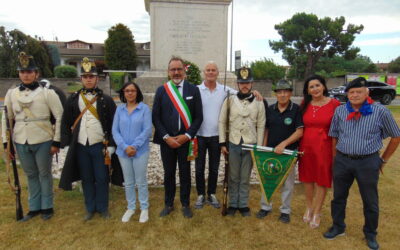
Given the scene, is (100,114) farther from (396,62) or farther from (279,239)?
(396,62)

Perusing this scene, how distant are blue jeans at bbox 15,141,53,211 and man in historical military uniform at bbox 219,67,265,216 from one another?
2.31m

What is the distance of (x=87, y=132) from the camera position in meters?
3.60

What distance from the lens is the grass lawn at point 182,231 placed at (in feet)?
10.6

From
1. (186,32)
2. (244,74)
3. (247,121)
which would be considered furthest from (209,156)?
(186,32)

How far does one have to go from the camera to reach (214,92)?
393cm

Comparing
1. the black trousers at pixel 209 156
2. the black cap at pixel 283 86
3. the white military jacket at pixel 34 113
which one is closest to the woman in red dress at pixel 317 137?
the black cap at pixel 283 86

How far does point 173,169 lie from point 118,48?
34725 mm

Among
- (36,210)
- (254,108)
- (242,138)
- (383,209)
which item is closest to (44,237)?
(36,210)

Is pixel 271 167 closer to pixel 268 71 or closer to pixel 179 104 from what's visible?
pixel 179 104

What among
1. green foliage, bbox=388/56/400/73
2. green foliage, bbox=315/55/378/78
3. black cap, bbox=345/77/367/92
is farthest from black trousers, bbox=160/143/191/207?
green foliage, bbox=388/56/400/73

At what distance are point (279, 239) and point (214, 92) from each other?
6.72ft

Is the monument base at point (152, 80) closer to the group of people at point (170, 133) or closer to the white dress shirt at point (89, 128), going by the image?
the group of people at point (170, 133)

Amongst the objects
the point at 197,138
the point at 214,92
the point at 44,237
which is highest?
the point at 214,92

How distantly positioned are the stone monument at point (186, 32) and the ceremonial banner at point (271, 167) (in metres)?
4.14
